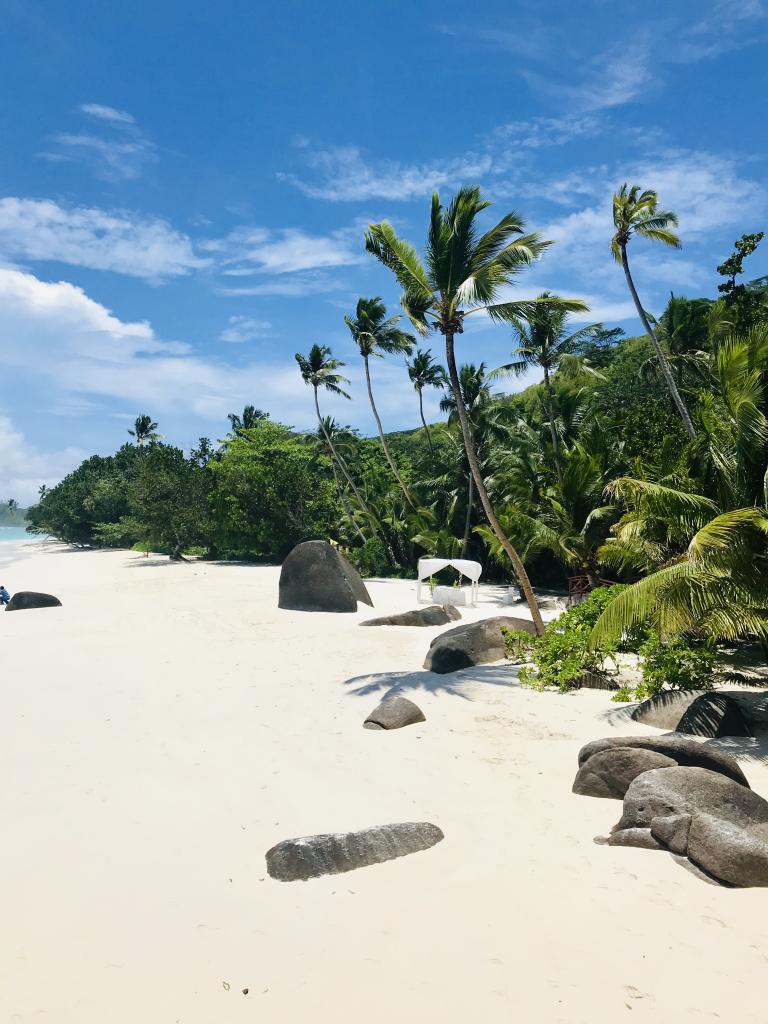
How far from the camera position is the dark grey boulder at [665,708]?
324 inches

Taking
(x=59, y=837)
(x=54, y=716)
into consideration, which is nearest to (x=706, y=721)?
(x=59, y=837)

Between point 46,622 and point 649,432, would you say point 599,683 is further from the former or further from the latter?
point 46,622

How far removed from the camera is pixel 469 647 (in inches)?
480

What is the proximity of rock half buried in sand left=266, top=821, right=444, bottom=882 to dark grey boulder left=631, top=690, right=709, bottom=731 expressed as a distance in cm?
412

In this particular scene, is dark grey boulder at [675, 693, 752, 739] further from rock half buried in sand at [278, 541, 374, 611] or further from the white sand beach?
rock half buried in sand at [278, 541, 374, 611]

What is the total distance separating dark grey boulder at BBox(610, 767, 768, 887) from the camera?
4621 mm

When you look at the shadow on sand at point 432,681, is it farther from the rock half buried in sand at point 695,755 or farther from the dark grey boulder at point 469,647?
the rock half buried in sand at point 695,755

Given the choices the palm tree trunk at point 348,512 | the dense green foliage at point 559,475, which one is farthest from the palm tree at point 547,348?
the palm tree trunk at point 348,512

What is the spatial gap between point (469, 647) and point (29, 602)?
14132mm

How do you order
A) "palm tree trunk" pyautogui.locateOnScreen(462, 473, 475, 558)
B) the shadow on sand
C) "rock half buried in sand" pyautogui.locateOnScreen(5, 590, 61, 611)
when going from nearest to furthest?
1. the shadow on sand
2. "rock half buried in sand" pyautogui.locateOnScreen(5, 590, 61, 611)
3. "palm tree trunk" pyautogui.locateOnScreen(462, 473, 475, 558)

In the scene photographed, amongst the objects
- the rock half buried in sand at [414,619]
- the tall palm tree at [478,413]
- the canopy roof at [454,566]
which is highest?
the tall palm tree at [478,413]

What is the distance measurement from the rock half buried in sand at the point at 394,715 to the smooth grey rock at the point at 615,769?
277 centimetres

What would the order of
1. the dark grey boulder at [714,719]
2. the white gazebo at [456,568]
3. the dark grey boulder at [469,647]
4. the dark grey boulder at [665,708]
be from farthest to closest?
the white gazebo at [456,568] < the dark grey boulder at [469,647] < the dark grey boulder at [665,708] < the dark grey boulder at [714,719]

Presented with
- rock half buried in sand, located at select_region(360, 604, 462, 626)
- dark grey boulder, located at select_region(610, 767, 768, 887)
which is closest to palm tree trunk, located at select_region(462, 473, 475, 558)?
rock half buried in sand, located at select_region(360, 604, 462, 626)
